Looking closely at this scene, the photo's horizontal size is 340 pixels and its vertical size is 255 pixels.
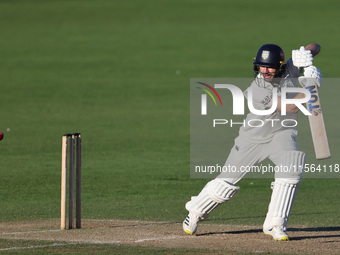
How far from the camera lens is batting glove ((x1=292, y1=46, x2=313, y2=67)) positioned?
9719 millimetres

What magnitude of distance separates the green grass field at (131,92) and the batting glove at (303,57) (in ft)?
8.05

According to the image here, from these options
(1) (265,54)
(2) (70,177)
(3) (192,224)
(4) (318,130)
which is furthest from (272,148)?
(2) (70,177)

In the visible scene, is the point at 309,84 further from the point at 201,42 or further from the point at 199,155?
the point at 201,42

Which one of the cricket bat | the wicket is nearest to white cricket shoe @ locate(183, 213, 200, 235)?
the wicket

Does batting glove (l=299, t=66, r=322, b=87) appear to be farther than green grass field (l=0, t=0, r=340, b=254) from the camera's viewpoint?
No

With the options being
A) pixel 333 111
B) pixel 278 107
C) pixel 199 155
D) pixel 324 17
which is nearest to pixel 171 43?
pixel 324 17

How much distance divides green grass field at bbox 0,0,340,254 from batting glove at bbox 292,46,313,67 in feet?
8.05

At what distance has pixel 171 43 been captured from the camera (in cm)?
3706

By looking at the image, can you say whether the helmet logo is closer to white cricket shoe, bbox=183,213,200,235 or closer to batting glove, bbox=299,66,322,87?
batting glove, bbox=299,66,322,87

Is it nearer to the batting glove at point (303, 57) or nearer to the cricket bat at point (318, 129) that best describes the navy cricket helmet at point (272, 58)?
the batting glove at point (303, 57)

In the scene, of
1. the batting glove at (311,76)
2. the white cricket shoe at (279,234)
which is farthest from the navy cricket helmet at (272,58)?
the white cricket shoe at (279,234)

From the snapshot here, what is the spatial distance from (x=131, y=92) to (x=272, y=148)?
18.8 m

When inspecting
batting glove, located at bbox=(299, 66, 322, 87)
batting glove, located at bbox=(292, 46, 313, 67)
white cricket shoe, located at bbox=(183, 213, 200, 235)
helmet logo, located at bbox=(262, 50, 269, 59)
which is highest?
helmet logo, located at bbox=(262, 50, 269, 59)

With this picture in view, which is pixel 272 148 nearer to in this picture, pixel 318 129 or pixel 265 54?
pixel 318 129
